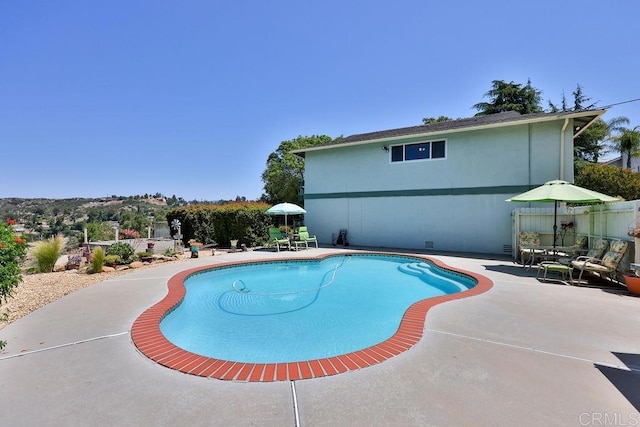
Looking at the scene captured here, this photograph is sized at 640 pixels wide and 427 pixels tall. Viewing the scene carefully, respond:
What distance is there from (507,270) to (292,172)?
2213 centimetres

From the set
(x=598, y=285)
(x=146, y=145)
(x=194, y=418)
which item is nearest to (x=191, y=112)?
(x=146, y=145)

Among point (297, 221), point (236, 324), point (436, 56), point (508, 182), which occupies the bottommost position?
point (236, 324)

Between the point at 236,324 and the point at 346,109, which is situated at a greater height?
the point at 346,109

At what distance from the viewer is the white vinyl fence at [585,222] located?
6906 millimetres

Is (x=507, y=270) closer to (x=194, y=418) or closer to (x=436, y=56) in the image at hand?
(x=194, y=418)

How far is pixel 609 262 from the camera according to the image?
689 centimetres

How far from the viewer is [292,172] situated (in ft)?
94.0

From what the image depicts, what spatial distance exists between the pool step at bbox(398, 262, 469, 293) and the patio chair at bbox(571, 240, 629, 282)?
2.69m

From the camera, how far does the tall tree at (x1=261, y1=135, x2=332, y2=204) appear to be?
27.8 m

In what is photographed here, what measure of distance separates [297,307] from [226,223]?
1085 cm

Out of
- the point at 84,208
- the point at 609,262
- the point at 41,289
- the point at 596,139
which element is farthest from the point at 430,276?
the point at 84,208

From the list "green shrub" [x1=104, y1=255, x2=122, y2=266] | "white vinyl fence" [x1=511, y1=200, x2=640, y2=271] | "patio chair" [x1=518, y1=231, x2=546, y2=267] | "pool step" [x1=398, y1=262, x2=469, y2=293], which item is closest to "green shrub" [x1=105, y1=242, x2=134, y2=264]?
"green shrub" [x1=104, y1=255, x2=122, y2=266]

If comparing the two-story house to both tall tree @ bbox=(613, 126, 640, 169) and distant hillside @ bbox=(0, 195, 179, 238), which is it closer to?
tall tree @ bbox=(613, 126, 640, 169)

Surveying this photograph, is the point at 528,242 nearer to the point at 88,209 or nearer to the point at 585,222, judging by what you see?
the point at 585,222
